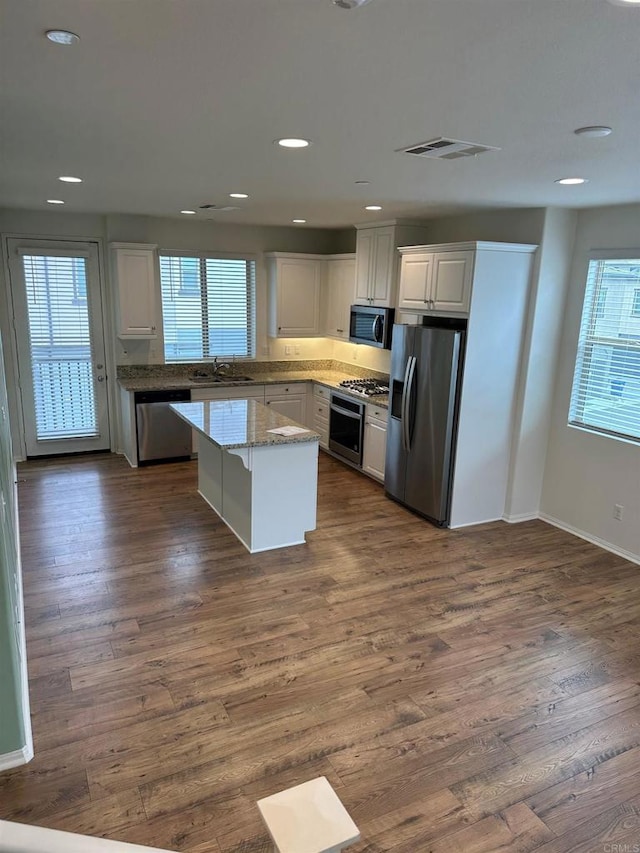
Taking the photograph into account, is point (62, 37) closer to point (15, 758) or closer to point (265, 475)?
point (15, 758)

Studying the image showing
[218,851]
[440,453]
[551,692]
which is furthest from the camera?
[440,453]

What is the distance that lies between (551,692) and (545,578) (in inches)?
51.8

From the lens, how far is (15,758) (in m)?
2.43

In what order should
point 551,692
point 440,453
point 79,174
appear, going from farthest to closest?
point 440,453
point 79,174
point 551,692

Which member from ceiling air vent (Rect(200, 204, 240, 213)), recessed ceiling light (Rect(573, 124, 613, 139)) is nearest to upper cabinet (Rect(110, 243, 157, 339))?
ceiling air vent (Rect(200, 204, 240, 213))

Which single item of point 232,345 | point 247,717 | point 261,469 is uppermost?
point 232,345

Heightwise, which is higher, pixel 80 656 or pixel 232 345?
pixel 232 345

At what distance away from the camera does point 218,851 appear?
209cm

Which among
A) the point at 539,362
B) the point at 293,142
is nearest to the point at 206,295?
the point at 539,362

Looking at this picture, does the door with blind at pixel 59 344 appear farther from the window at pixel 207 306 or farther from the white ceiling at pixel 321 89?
the white ceiling at pixel 321 89

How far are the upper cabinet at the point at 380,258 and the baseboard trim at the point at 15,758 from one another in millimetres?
4818

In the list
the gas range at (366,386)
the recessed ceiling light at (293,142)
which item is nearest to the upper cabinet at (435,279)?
the gas range at (366,386)

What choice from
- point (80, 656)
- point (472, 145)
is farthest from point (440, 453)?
point (80, 656)

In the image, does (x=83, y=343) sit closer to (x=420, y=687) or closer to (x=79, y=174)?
(x=79, y=174)
